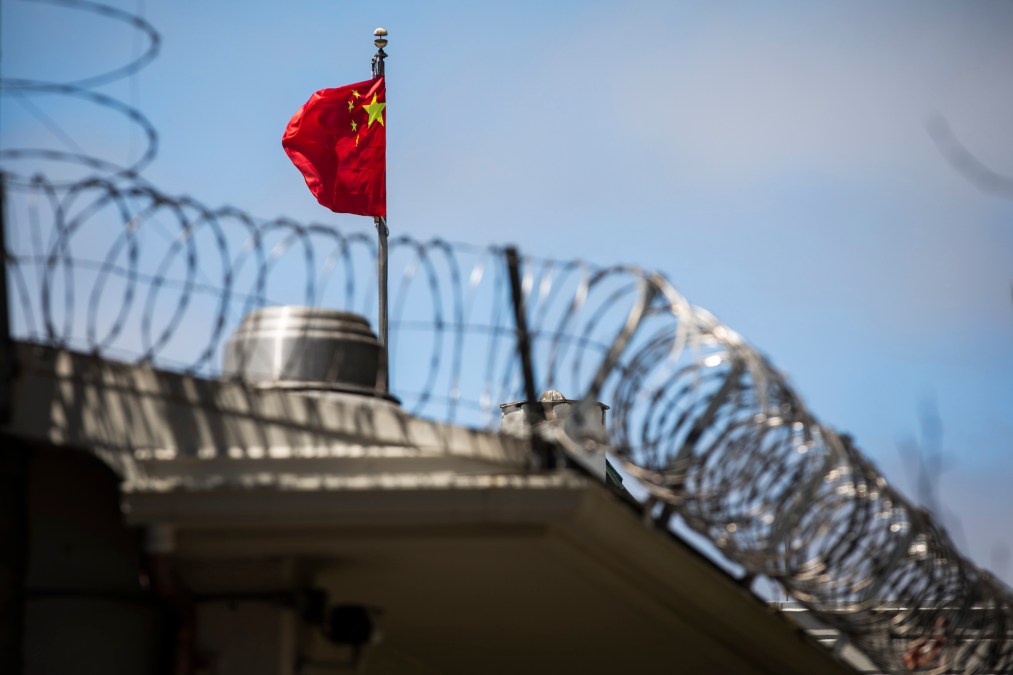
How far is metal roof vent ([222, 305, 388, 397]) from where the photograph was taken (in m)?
9.63

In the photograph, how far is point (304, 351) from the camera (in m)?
9.63

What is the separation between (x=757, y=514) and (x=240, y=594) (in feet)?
9.40

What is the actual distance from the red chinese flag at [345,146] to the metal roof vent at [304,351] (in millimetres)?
6658

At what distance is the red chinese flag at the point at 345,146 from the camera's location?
1661 cm

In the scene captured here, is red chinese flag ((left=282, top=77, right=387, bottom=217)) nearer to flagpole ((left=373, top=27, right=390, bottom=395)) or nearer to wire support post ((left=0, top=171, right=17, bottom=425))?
flagpole ((left=373, top=27, right=390, bottom=395))

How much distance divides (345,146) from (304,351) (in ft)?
24.7

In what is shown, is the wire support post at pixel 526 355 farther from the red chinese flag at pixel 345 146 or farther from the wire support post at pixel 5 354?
the red chinese flag at pixel 345 146

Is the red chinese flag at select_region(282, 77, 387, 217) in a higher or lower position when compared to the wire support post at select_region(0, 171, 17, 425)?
higher

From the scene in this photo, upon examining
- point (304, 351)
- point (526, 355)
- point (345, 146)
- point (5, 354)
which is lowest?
point (5, 354)

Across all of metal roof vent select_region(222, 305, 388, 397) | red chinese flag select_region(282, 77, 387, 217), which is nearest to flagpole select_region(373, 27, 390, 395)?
red chinese flag select_region(282, 77, 387, 217)

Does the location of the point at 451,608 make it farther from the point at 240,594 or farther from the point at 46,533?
the point at 46,533

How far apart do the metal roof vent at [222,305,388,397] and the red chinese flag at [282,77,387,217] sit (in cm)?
666

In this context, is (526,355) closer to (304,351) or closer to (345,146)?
(304,351)

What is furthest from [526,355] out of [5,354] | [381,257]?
[381,257]
